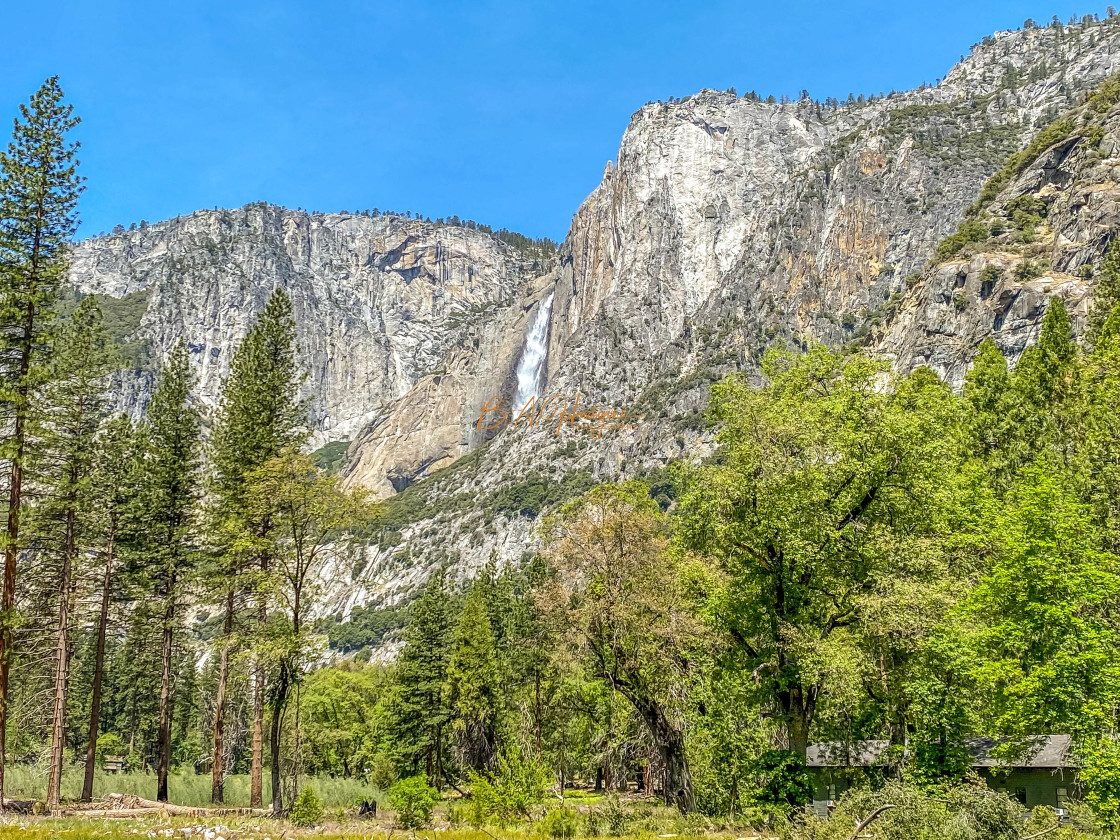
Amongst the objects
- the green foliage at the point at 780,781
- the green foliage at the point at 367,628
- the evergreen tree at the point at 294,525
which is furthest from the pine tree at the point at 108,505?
the green foliage at the point at 367,628

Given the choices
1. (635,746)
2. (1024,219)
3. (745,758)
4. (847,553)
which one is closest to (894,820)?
(745,758)

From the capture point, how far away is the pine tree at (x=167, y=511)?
1282 inches

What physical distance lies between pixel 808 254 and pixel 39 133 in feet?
516

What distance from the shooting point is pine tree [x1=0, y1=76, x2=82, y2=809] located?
23.3 meters

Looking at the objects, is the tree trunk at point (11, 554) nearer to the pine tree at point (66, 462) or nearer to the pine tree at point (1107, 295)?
the pine tree at point (66, 462)

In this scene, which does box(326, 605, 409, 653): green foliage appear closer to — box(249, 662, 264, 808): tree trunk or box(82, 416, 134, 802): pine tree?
box(82, 416, 134, 802): pine tree

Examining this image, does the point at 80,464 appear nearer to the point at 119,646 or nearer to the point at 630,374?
the point at 119,646

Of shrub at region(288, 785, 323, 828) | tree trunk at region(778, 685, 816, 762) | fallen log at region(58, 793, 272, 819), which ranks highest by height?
tree trunk at region(778, 685, 816, 762)

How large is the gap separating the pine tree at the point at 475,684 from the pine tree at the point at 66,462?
22.7 m

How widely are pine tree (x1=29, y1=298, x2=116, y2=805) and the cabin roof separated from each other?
23.0 meters

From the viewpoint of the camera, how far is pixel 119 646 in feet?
233

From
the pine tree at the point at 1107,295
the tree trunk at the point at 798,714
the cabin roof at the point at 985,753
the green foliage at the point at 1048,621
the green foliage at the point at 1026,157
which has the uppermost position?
the green foliage at the point at 1026,157

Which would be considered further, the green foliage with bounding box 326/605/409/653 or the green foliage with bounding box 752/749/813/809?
the green foliage with bounding box 326/605/409/653

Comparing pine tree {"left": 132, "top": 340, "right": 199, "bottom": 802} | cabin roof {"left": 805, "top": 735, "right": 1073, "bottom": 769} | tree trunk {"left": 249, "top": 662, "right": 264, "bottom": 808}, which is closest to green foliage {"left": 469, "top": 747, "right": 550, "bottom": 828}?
cabin roof {"left": 805, "top": 735, "right": 1073, "bottom": 769}
